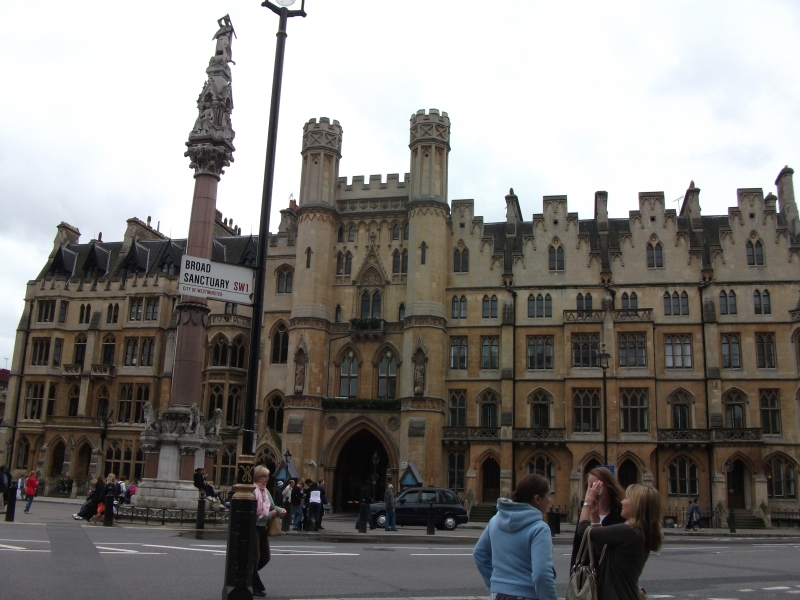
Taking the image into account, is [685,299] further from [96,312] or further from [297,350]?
[96,312]

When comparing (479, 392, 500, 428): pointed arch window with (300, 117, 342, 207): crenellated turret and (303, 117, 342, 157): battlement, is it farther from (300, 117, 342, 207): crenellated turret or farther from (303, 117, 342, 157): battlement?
(303, 117, 342, 157): battlement

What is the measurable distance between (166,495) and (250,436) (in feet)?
63.3

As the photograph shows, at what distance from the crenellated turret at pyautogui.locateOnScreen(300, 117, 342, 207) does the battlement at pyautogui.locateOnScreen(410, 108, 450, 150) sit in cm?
483

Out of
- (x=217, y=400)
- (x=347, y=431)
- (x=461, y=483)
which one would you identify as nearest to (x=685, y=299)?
(x=461, y=483)

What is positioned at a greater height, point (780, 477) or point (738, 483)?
point (780, 477)

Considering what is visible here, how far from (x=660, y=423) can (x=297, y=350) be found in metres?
19.9

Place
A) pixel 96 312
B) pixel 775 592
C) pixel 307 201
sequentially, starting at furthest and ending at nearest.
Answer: pixel 96 312 < pixel 307 201 < pixel 775 592

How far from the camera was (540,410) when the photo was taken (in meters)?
42.5

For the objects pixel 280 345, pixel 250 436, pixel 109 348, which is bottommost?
pixel 250 436

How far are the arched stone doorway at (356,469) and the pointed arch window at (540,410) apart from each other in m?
8.74

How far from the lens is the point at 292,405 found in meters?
42.5

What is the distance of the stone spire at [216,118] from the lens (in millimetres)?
30422

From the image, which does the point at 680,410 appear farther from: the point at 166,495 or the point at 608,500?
the point at 608,500

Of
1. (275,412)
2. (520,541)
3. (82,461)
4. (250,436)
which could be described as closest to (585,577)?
(520,541)
